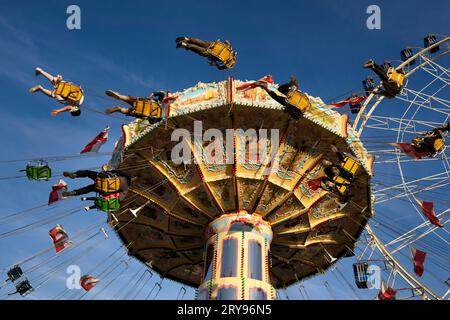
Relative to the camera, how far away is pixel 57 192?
24.2 meters

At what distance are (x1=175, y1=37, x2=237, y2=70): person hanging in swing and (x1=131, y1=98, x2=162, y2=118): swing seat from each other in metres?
2.90

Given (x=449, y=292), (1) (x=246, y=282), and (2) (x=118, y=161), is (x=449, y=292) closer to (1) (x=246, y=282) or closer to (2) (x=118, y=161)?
(1) (x=246, y=282)

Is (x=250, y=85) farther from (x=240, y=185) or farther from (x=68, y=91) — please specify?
(x=68, y=91)

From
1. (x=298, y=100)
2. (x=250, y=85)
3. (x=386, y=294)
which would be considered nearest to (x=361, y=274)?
(x=386, y=294)

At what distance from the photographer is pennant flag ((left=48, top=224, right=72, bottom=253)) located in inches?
1000

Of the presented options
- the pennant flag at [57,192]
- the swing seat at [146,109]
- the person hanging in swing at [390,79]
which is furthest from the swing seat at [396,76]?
the pennant flag at [57,192]

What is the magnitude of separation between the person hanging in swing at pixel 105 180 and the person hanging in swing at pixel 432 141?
1237 centimetres

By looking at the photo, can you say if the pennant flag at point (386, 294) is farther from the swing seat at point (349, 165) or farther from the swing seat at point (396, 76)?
the swing seat at point (396, 76)

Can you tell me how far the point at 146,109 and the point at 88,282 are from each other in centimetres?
897

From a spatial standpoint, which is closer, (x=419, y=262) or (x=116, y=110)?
(x=116, y=110)

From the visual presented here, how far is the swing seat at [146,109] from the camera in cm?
2239

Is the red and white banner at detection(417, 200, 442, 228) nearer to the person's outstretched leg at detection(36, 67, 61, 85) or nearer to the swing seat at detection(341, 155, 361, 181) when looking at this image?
the swing seat at detection(341, 155, 361, 181)
